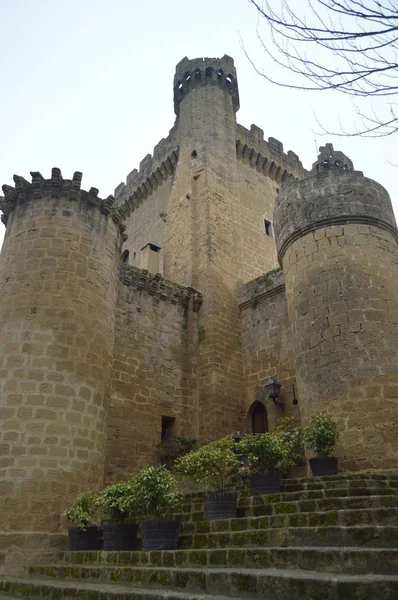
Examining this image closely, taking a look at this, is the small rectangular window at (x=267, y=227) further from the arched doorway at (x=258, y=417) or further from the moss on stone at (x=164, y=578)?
the moss on stone at (x=164, y=578)

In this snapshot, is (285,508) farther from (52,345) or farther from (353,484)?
(52,345)

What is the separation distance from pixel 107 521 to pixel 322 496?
3.40 metres

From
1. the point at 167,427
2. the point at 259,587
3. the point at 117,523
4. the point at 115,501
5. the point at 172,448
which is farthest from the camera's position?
the point at 167,427

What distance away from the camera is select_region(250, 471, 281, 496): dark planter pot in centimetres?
788

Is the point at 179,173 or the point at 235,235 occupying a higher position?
the point at 179,173

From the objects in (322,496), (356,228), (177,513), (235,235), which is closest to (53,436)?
(177,513)

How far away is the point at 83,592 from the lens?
5098 millimetres

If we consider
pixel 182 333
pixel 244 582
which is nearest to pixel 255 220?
pixel 182 333

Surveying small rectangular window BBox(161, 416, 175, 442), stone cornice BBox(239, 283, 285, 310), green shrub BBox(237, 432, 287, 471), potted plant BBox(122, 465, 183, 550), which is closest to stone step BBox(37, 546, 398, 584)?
potted plant BBox(122, 465, 183, 550)

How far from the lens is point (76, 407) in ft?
31.3

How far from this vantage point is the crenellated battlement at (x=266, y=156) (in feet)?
69.4

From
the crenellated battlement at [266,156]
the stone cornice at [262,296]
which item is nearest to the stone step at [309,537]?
the stone cornice at [262,296]

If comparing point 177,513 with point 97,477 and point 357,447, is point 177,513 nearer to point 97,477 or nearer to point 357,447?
point 97,477

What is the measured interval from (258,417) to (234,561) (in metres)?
9.73
